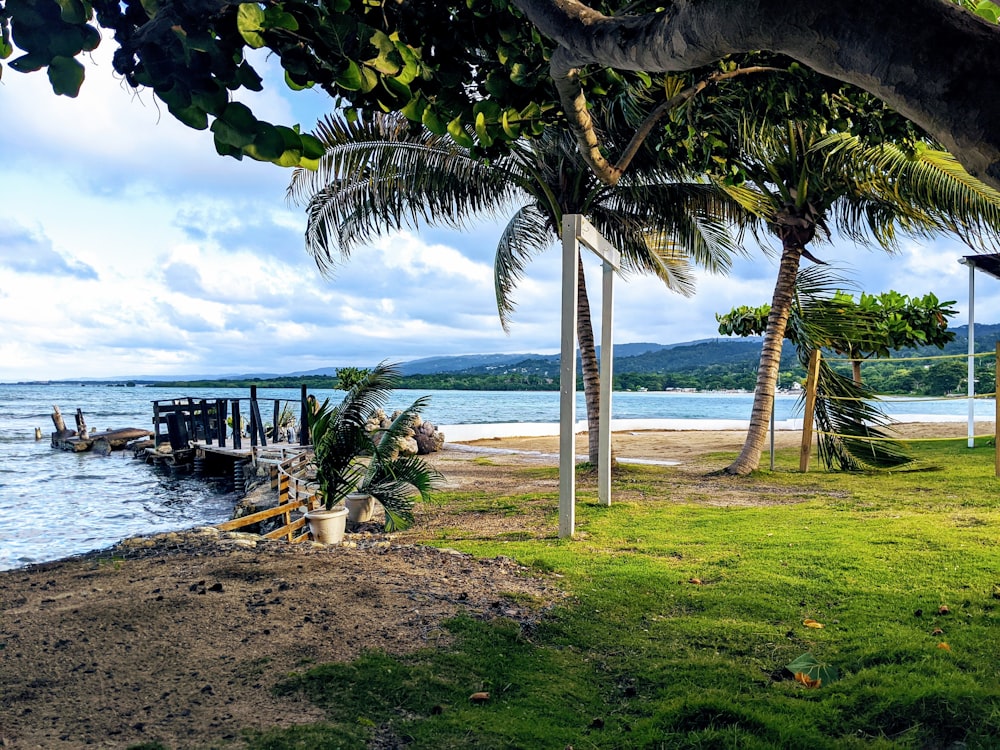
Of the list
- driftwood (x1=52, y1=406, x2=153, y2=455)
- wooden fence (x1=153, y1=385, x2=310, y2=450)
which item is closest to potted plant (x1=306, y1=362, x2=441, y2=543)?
wooden fence (x1=153, y1=385, x2=310, y2=450)

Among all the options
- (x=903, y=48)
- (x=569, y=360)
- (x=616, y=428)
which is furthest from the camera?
(x=616, y=428)

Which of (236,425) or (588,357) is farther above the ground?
(588,357)

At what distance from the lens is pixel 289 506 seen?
26.8 ft

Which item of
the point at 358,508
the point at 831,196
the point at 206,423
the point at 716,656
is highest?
the point at 831,196

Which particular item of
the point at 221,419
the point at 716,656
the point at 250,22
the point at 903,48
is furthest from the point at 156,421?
the point at 903,48

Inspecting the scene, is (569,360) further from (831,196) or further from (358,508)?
(831,196)

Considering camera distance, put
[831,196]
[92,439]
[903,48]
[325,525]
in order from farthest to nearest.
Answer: [92,439], [831,196], [325,525], [903,48]

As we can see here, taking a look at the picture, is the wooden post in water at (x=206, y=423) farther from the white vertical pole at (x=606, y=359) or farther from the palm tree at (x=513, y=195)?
the white vertical pole at (x=606, y=359)

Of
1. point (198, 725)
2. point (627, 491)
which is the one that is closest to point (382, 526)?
point (627, 491)

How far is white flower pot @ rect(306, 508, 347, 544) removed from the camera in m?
7.71

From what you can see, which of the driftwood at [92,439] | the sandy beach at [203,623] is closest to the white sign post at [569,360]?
the sandy beach at [203,623]

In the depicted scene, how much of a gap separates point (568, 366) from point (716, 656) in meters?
3.20

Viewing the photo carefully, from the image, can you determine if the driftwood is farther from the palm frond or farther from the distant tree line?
the palm frond

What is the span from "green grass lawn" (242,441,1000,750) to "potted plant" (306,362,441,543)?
4.94ft
